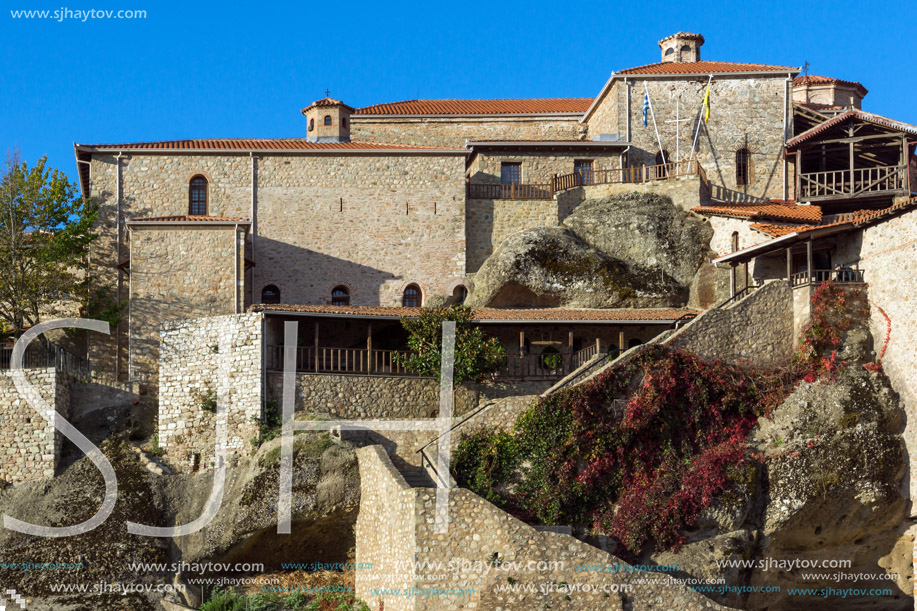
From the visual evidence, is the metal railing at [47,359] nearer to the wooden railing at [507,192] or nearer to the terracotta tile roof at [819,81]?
the wooden railing at [507,192]

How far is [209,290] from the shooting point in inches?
1366

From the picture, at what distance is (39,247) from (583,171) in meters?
18.2

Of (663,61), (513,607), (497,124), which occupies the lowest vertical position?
(513,607)

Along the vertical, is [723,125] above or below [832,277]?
above

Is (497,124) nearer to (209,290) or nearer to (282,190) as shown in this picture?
(282,190)

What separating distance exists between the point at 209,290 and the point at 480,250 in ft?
31.0

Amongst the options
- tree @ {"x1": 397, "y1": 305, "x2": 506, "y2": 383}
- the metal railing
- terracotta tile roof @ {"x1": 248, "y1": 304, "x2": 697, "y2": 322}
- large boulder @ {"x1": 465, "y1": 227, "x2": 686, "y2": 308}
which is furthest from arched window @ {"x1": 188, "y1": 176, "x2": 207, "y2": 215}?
tree @ {"x1": 397, "y1": 305, "x2": 506, "y2": 383}

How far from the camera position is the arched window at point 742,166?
41.9m

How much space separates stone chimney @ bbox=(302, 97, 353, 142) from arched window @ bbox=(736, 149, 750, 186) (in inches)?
565

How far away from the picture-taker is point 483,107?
46.6m

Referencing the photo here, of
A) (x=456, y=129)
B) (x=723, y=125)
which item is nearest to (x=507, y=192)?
(x=456, y=129)

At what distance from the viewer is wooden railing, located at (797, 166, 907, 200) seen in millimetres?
37625

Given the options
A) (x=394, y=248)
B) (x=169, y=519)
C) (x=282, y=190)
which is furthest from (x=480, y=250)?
(x=169, y=519)

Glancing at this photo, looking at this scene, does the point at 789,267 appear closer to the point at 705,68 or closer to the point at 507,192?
the point at 507,192
